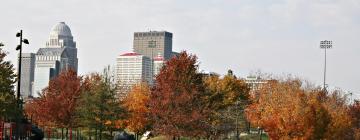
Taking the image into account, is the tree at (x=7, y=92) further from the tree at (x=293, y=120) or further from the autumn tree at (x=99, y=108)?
the tree at (x=293, y=120)

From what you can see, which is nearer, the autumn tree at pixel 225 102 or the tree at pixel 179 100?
the tree at pixel 179 100

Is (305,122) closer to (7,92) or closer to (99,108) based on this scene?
(99,108)

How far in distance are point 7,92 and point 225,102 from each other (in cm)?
2700

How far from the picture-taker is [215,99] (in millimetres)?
65375

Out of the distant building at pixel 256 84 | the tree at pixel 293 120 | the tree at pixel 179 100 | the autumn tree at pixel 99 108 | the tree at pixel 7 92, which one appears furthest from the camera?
the distant building at pixel 256 84

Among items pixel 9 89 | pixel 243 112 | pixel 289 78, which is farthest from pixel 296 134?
pixel 289 78

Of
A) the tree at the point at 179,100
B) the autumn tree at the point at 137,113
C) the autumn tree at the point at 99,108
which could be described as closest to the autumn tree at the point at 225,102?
the tree at the point at 179,100

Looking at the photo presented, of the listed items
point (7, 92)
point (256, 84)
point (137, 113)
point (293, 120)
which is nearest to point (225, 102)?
point (137, 113)

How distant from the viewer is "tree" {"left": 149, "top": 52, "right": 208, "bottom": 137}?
5403 cm

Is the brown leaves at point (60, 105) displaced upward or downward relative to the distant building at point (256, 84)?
downward

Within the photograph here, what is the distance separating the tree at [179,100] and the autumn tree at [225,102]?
3719mm

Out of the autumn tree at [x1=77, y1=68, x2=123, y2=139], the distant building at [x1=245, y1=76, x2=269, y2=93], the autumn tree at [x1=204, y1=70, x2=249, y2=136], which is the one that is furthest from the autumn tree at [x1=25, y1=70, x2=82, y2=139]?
the distant building at [x1=245, y1=76, x2=269, y2=93]

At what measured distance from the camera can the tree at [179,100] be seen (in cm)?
5403

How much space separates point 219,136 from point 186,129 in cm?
862
